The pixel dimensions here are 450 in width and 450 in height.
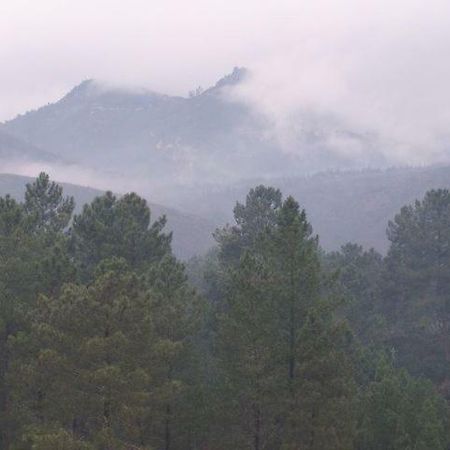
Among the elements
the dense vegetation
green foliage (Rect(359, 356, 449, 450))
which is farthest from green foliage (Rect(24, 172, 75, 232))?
green foliage (Rect(359, 356, 449, 450))

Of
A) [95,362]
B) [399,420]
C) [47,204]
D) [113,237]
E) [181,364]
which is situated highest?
[47,204]

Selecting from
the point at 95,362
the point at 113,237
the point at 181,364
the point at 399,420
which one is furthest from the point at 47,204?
the point at 399,420

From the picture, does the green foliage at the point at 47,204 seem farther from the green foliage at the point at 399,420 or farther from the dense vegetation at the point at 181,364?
the green foliage at the point at 399,420

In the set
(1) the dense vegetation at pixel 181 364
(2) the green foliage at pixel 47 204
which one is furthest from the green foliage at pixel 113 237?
(2) the green foliage at pixel 47 204

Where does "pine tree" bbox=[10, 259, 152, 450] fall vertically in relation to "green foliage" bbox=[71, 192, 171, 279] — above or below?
below

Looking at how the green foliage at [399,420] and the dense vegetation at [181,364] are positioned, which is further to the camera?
the green foliage at [399,420]

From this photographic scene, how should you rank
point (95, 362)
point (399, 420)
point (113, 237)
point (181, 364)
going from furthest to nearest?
point (113, 237) → point (181, 364) → point (399, 420) → point (95, 362)

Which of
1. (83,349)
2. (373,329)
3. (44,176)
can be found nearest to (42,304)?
(83,349)

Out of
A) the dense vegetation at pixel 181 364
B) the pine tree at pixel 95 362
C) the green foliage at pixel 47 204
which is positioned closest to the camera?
the pine tree at pixel 95 362

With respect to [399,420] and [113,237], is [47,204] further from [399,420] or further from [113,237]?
[399,420]

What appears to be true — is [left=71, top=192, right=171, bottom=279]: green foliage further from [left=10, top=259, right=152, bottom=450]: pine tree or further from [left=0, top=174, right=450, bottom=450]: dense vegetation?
[left=10, top=259, right=152, bottom=450]: pine tree

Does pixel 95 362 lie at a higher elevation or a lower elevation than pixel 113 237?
lower

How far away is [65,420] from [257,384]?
582cm

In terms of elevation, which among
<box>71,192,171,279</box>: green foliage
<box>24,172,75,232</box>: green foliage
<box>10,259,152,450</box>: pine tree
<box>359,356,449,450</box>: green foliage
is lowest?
<box>359,356,449,450</box>: green foliage
